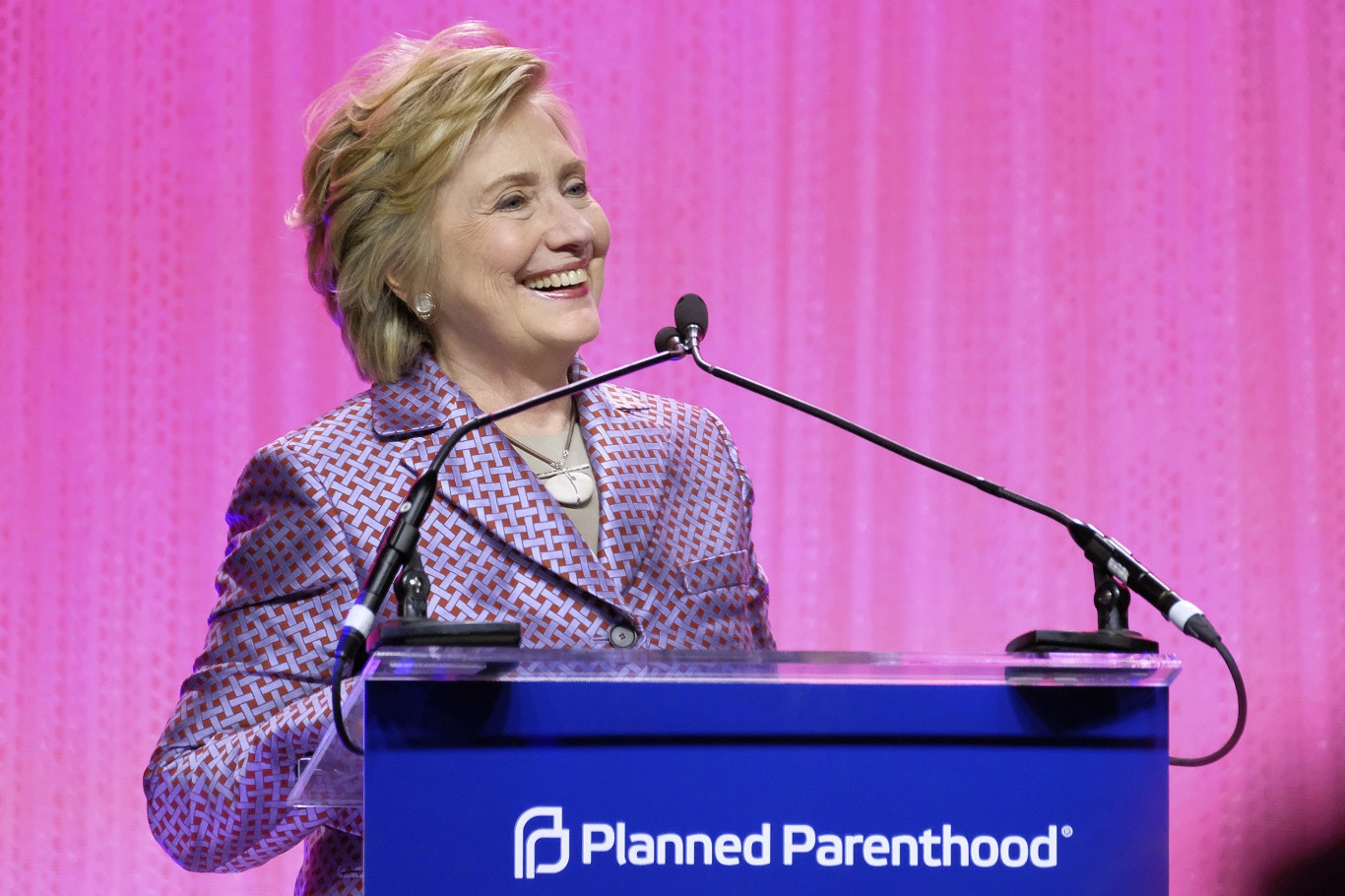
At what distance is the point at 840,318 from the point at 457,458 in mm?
1348

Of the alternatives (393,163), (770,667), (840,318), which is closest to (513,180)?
(393,163)

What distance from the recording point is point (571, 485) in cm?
173

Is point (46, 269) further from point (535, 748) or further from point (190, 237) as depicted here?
point (535, 748)

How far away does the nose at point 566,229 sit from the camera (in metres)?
1.73

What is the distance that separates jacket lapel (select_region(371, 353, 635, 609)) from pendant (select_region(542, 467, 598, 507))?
0.08 ft

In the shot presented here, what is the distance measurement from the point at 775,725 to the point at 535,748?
0.51 ft

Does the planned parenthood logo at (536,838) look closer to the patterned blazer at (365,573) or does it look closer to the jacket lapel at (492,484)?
the patterned blazer at (365,573)

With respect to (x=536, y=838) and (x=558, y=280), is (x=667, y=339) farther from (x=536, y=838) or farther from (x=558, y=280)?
(x=536, y=838)

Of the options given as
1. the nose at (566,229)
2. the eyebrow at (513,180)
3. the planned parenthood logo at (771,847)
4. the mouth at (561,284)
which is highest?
the eyebrow at (513,180)

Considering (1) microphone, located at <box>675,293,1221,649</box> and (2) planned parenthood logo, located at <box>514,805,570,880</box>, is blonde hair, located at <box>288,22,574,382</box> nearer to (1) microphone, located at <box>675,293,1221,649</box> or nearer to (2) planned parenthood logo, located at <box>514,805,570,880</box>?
(1) microphone, located at <box>675,293,1221,649</box>

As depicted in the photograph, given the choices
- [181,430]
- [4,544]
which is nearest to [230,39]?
[181,430]

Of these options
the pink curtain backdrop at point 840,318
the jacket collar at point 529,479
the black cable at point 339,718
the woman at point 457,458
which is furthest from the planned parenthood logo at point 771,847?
the pink curtain backdrop at point 840,318

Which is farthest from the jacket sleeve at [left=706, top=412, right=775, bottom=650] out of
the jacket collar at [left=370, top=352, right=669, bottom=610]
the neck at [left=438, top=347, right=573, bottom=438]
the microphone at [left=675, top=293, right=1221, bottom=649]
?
the microphone at [left=675, top=293, right=1221, bottom=649]

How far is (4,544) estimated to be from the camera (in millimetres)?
2656
